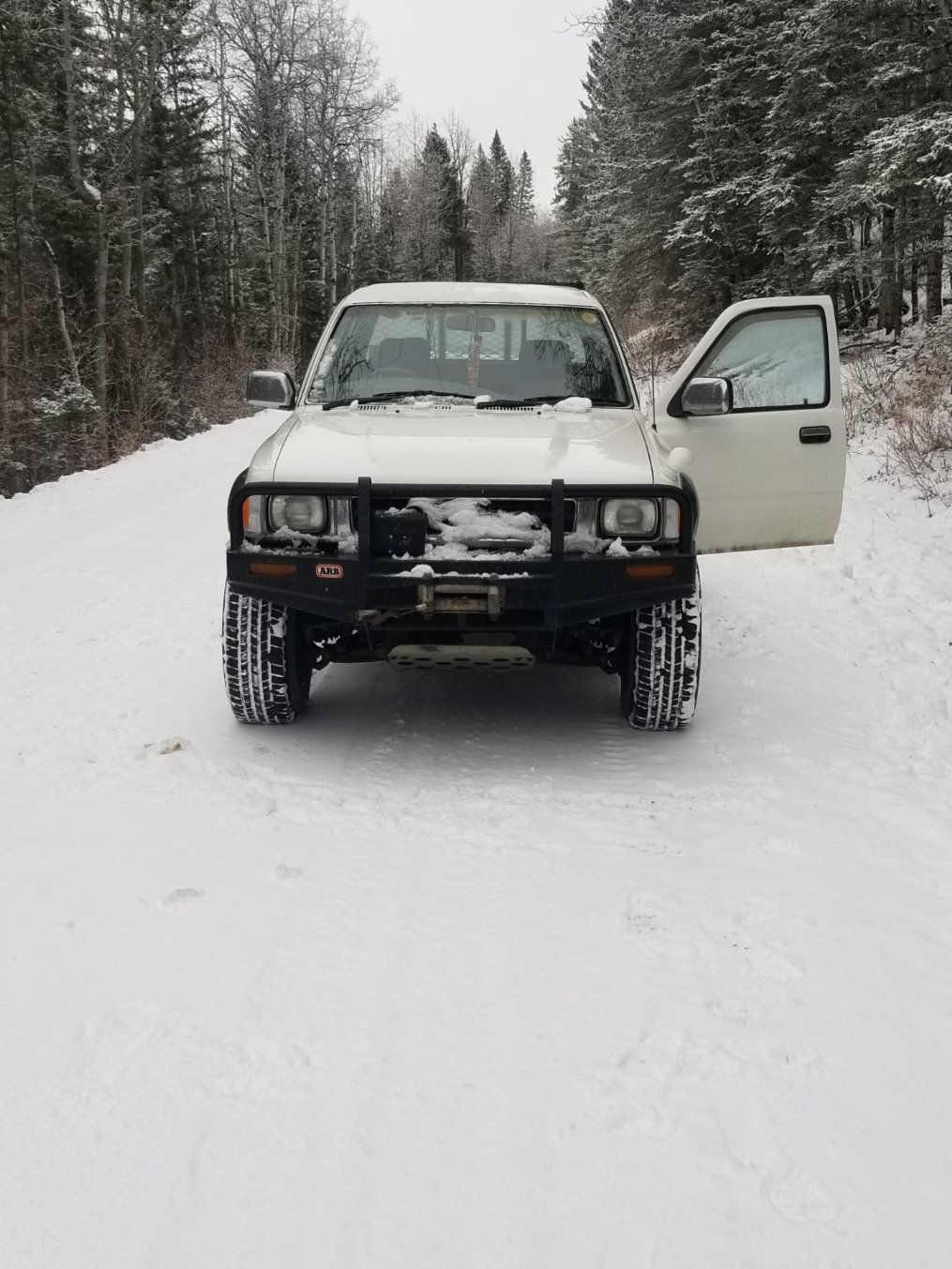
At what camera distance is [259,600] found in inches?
142

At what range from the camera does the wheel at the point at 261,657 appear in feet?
12.3

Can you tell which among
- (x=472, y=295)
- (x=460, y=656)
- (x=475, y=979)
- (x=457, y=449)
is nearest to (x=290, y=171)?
(x=472, y=295)

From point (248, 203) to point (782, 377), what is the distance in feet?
116

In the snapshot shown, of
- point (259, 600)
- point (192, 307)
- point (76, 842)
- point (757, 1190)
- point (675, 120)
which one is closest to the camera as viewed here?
point (757, 1190)

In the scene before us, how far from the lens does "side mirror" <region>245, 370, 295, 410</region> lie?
14.7 ft

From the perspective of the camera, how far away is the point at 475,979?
2334 millimetres

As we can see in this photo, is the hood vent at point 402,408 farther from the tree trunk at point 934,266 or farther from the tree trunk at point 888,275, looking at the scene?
the tree trunk at point 888,275

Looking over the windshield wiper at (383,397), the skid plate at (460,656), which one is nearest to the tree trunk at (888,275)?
the windshield wiper at (383,397)

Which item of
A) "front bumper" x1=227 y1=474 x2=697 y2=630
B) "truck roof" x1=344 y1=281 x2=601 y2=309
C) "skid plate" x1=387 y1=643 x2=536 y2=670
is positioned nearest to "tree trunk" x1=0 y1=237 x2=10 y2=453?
"truck roof" x1=344 y1=281 x2=601 y2=309

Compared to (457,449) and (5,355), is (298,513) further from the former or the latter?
(5,355)

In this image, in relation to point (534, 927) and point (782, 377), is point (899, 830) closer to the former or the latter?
point (534, 927)

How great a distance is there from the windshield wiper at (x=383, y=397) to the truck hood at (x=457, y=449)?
0.24m

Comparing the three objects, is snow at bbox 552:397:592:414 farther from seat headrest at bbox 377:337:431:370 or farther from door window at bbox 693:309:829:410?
door window at bbox 693:309:829:410

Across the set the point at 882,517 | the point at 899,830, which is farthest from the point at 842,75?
the point at 899,830
